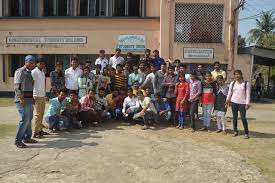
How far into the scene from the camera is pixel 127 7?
2162 centimetres

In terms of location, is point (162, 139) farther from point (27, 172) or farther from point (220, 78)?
point (27, 172)

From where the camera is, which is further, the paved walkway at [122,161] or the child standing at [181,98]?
the child standing at [181,98]

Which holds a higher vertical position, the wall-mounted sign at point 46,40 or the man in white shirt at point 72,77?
the wall-mounted sign at point 46,40

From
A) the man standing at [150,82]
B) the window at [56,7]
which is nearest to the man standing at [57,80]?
the man standing at [150,82]

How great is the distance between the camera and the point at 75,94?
11.3m

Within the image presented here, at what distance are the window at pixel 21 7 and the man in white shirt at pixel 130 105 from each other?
12178 mm

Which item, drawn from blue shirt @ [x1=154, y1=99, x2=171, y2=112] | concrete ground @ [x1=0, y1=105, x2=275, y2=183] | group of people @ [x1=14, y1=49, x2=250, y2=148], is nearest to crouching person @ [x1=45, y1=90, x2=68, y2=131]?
group of people @ [x1=14, y1=49, x2=250, y2=148]

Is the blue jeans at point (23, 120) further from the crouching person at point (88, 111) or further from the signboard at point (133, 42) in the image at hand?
the signboard at point (133, 42)

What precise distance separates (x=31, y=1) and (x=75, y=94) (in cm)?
1258

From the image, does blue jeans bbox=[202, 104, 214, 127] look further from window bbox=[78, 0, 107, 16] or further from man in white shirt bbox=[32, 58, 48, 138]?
window bbox=[78, 0, 107, 16]

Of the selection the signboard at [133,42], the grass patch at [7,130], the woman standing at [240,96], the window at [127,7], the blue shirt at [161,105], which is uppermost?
the window at [127,7]

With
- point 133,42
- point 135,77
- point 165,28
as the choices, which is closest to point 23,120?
point 135,77

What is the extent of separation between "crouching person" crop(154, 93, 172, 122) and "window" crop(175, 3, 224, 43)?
867cm

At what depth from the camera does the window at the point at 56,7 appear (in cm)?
2201
